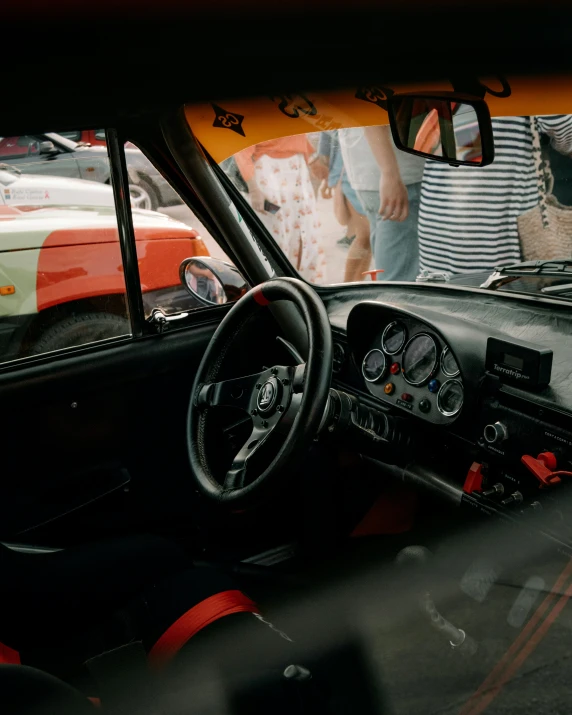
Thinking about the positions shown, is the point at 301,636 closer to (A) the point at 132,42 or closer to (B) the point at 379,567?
(B) the point at 379,567

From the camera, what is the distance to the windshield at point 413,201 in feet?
6.66

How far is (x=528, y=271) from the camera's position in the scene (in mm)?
2012

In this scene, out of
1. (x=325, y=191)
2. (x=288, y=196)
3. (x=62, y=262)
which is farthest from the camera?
(x=325, y=191)

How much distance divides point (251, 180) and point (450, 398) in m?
1.03

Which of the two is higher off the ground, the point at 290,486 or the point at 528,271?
the point at 528,271

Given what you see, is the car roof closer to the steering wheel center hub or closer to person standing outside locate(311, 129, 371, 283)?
the steering wheel center hub

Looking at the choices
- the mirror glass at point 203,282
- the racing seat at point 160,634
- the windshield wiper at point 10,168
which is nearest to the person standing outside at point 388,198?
the mirror glass at point 203,282

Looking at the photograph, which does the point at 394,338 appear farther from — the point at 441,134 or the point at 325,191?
the point at 325,191

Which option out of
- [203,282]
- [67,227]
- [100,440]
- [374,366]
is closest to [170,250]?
[203,282]

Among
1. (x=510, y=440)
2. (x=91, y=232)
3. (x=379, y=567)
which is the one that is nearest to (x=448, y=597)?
(x=379, y=567)

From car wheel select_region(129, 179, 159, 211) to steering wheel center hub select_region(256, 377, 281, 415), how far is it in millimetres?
743

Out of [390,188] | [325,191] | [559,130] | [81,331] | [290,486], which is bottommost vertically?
[290,486]

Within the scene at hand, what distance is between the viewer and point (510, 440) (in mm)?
1657

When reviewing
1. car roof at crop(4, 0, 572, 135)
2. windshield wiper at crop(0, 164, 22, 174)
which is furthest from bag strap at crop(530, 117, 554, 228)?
car roof at crop(4, 0, 572, 135)
